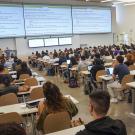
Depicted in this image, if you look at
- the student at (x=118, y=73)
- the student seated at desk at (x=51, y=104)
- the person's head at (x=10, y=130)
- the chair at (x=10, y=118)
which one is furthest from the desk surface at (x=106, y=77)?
the person's head at (x=10, y=130)

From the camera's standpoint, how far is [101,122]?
2229 mm

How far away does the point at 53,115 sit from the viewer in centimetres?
340

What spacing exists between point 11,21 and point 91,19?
7.12m

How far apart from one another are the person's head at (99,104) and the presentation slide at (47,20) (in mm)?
15839

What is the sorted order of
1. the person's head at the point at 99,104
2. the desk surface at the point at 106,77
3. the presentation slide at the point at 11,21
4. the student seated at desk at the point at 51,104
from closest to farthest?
the person's head at the point at 99,104 < the student seated at desk at the point at 51,104 < the desk surface at the point at 106,77 < the presentation slide at the point at 11,21

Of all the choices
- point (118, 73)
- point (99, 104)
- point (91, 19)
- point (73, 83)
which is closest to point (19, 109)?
point (99, 104)

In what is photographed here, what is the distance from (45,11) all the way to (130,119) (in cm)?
1428

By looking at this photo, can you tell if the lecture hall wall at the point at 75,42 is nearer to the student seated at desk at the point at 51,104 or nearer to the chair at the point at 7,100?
the chair at the point at 7,100

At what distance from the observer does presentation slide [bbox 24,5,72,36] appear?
58.3 feet

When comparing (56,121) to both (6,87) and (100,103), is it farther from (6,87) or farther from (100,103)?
(6,87)

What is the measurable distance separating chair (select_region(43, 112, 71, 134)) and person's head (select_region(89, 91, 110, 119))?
104cm

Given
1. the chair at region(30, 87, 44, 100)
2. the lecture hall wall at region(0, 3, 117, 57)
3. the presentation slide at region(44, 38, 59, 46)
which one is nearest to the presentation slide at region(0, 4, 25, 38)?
the lecture hall wall at region(0, 3, 117, 57)

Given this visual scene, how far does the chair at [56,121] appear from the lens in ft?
11.2

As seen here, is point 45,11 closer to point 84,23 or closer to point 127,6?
point 84,23
